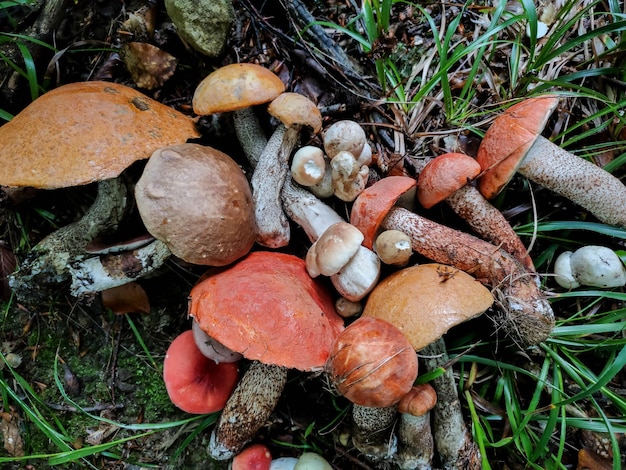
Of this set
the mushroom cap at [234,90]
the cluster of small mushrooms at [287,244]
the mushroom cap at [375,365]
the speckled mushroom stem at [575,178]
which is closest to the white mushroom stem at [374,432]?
the cluster of small mushrooms at [287,244]

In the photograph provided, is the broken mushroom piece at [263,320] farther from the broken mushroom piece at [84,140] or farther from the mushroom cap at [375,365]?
the broken mushroom piece at [84,140]

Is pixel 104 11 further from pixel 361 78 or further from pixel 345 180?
pixel 345 180

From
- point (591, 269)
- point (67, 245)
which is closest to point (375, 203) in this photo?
point (591, 269)

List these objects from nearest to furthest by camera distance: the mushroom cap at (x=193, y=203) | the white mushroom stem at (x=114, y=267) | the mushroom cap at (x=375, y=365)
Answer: the mushroom cap at (x=375, y=365), the mushroom cap at (x=193, y=203), the white mushroom stem at (x=114, y=267)

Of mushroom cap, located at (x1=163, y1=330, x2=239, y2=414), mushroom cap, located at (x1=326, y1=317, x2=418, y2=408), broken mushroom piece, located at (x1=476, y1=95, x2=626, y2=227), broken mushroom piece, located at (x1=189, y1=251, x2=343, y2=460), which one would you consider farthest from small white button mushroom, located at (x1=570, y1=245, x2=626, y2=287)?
mushroom cap, located at (x1=163, y1=330, x2=239, y2=414)

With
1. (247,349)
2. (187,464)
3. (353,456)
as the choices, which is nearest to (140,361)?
(187,464)

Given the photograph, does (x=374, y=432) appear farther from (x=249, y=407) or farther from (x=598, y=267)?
(x=598, y=267)
